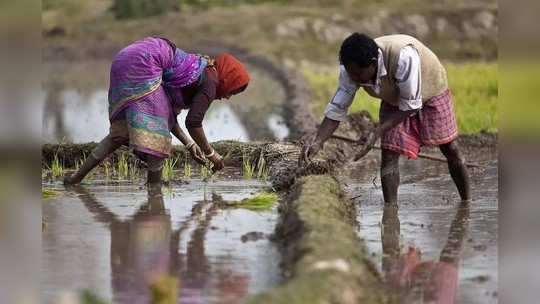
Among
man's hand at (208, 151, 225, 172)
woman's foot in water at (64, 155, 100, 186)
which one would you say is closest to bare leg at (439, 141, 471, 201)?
man's hand at (208, 151, 225, 172)

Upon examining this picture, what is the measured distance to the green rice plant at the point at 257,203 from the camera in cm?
635

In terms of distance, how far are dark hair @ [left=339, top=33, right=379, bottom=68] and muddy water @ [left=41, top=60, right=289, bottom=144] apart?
4.37m

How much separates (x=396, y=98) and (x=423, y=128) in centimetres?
44

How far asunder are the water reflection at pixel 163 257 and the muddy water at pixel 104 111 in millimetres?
3393

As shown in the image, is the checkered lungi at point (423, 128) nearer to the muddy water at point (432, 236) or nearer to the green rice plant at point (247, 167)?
the muddy water at point (432, 236)

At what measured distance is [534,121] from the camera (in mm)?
4172

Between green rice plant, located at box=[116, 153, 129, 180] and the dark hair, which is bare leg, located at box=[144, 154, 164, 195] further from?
the dark hair

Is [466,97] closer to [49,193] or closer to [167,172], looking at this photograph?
[167,172]

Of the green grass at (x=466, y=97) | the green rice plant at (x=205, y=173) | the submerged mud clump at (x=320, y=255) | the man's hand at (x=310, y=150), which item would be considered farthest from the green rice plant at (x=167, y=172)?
the green grass at (x=466, y=97)

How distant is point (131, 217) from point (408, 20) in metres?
24.4

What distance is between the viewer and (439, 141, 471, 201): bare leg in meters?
6.80

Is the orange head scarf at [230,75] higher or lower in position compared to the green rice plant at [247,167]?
higher

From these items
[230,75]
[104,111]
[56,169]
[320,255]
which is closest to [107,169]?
[56,169]

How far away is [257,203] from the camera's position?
639cm
